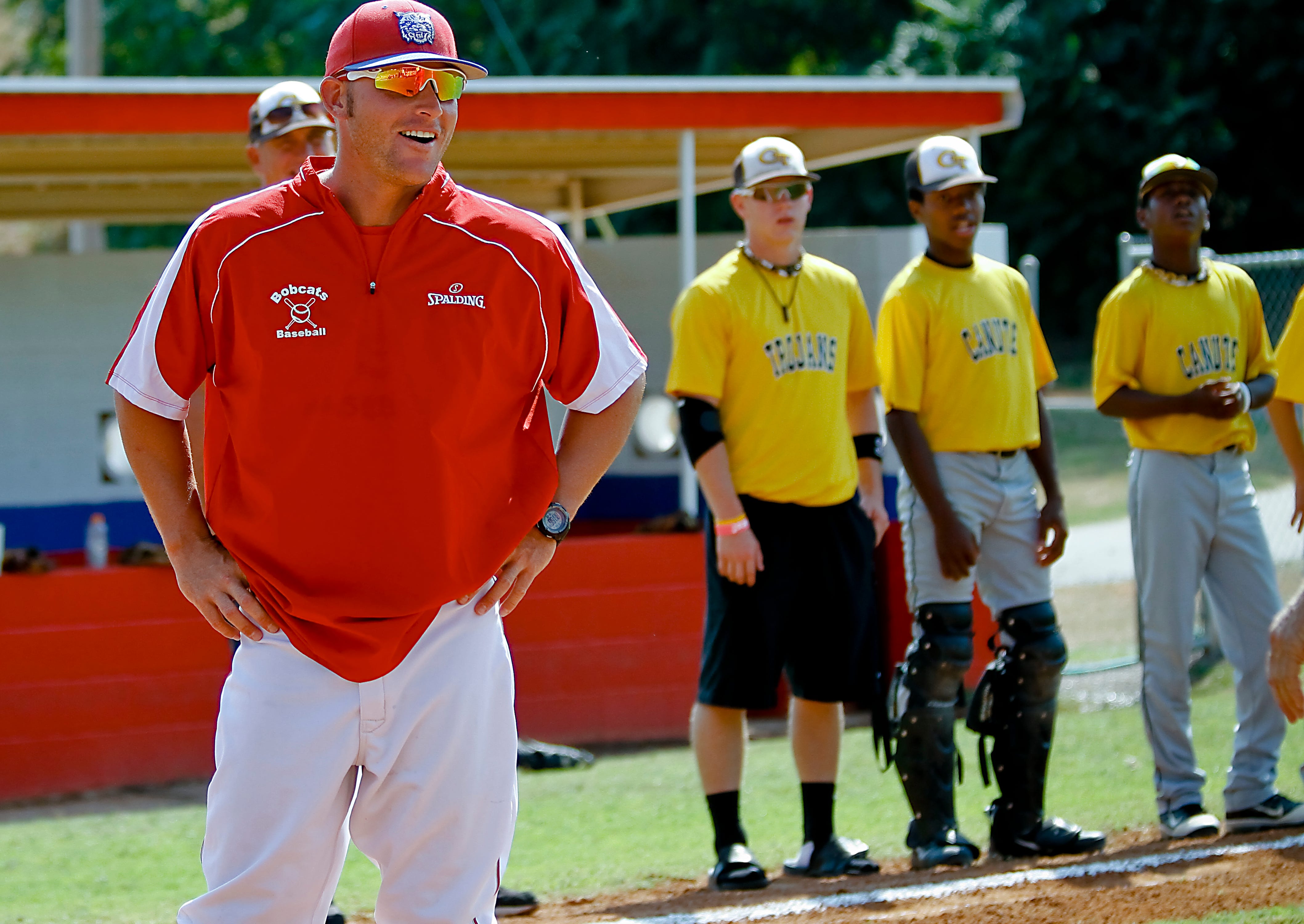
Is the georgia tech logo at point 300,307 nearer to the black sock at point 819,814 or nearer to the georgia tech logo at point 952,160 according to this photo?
the black sock at point 819,814

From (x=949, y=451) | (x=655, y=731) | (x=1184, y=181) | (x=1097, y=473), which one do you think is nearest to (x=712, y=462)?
(x=949, y=451)

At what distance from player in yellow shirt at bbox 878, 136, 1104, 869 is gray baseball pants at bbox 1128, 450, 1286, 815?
0.48 m

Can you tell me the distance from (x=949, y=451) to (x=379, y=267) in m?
2.90

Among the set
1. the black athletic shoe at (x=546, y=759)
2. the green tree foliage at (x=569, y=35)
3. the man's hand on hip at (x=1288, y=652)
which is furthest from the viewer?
the green tree foliage at (x=569, y=35)

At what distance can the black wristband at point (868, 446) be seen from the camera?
5.46m

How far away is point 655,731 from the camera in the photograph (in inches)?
328

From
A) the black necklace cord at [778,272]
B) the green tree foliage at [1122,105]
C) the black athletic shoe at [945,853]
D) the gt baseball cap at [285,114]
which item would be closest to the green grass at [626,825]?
the black athletic shoe at [945,853]

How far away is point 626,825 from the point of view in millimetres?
6191

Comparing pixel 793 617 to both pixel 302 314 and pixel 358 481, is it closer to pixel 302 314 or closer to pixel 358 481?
pixel 358 481

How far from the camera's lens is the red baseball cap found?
2.79m

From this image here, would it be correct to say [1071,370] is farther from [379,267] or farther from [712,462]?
[379,267]

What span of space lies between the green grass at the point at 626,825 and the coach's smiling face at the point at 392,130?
2884 mm

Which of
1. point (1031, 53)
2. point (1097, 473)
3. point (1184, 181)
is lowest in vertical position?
point (1097, 473)

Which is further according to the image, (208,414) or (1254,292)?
(1254,292)
